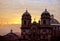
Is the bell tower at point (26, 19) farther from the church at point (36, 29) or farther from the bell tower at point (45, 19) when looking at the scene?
the bell tower at point (45, 19)

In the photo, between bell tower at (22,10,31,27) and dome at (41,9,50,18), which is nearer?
dome at (41,9,50,18)

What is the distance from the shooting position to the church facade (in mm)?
23500

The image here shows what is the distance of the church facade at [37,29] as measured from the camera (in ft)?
77.1

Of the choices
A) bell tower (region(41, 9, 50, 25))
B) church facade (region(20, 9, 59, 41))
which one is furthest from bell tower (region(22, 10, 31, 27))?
bell tower (region(41, 9, 50, 25))

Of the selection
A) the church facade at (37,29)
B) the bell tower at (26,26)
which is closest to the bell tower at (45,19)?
the church facade at (37,29)

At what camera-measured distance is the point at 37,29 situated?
2373 centimetres

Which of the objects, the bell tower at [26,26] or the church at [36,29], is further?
the bell tower at [26,26]

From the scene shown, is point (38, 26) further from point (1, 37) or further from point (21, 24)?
point (1, 37)

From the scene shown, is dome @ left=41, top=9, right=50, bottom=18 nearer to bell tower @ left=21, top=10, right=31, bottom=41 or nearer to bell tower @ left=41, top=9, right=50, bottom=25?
bell tower @ left=41, top=9, right=50, bottom=25

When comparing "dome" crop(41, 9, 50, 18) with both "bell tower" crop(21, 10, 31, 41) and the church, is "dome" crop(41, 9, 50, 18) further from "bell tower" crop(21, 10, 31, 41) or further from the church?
"bell tower" crop(21, 10, 31, 41)

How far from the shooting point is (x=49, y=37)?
23.8 metres

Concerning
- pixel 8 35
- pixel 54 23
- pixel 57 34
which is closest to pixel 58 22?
pixel 54 23

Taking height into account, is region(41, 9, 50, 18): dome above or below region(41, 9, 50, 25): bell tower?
above

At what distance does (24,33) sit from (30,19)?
159cm
